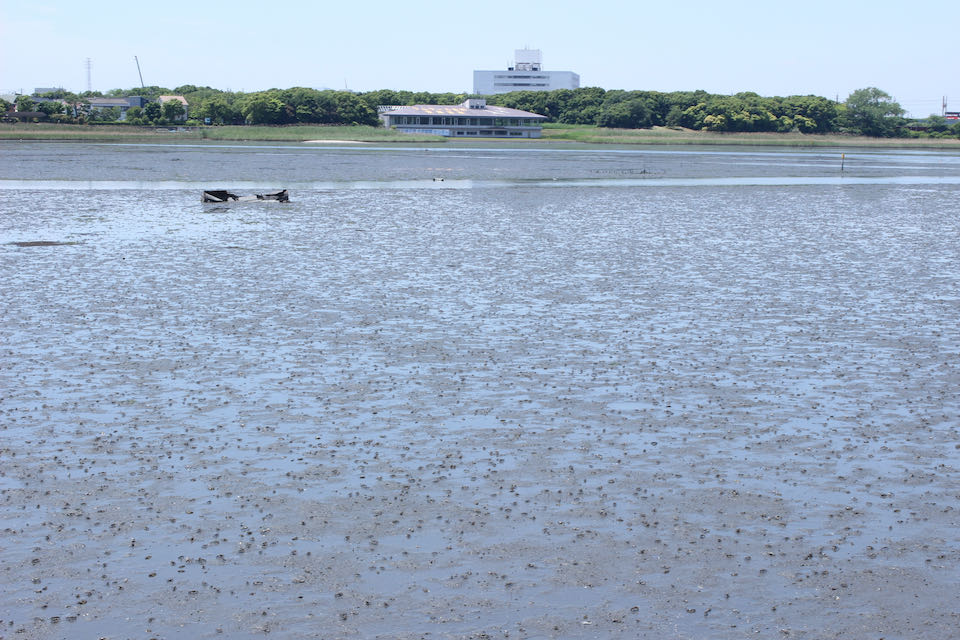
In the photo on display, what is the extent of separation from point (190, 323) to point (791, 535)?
16307mm

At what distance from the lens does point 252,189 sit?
67875 millimetres

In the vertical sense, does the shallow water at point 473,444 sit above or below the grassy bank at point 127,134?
below

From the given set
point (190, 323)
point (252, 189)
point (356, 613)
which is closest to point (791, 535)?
point (356, 613)

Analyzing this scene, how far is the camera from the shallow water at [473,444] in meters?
10.8

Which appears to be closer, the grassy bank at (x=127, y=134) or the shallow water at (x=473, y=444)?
the shallow water at (x=473, y=444)

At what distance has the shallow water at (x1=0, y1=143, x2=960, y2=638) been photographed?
10797 mm

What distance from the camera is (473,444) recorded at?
15633 millimetres

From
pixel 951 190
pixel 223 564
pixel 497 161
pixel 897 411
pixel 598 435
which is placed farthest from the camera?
pixel 497 161

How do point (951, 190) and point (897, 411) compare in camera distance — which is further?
point (951, 190)

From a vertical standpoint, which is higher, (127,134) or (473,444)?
(127,134)

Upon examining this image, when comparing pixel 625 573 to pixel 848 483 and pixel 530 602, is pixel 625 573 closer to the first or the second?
pixel 530 602

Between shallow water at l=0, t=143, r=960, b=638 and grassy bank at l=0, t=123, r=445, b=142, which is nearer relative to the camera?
shallow water at l=0, t=143, r=960, b=638

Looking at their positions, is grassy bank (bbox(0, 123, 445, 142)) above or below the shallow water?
above

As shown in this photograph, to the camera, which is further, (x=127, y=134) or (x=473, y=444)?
(x=127, y=134)
